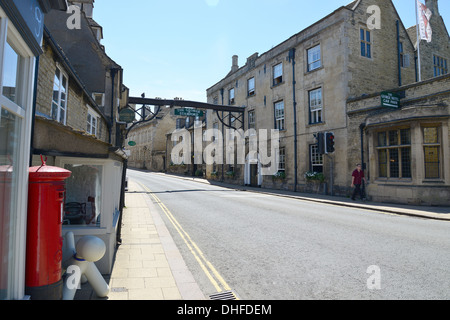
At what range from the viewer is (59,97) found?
8.15m

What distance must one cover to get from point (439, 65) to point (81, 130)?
25.7 metres

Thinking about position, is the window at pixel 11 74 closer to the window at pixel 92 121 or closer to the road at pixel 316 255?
the road at pixel 316 255

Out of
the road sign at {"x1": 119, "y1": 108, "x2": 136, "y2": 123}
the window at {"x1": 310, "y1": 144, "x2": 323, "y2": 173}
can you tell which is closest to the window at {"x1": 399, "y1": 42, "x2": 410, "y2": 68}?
the window at {"x1": 310, "y1": 144, "x2": 323, "y2": 173}

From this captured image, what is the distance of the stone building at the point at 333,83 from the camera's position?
16587mm

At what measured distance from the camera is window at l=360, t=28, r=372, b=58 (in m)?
18.0

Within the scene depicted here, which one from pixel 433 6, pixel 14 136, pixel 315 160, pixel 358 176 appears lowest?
pixel 358 176

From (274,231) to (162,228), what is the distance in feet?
10.1

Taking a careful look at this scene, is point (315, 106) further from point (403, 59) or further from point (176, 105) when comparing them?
point (176, 105)

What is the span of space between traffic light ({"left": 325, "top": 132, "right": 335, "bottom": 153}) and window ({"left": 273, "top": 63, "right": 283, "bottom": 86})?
25.8 ft

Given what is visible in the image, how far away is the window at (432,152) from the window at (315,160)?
6.39 metres

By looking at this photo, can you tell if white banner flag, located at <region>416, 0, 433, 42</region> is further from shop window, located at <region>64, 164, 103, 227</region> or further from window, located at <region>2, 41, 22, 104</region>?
window, located at <region>2, 41, 22, 104</region>

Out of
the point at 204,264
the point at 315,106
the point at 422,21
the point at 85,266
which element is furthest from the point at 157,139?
the point at 85,266
